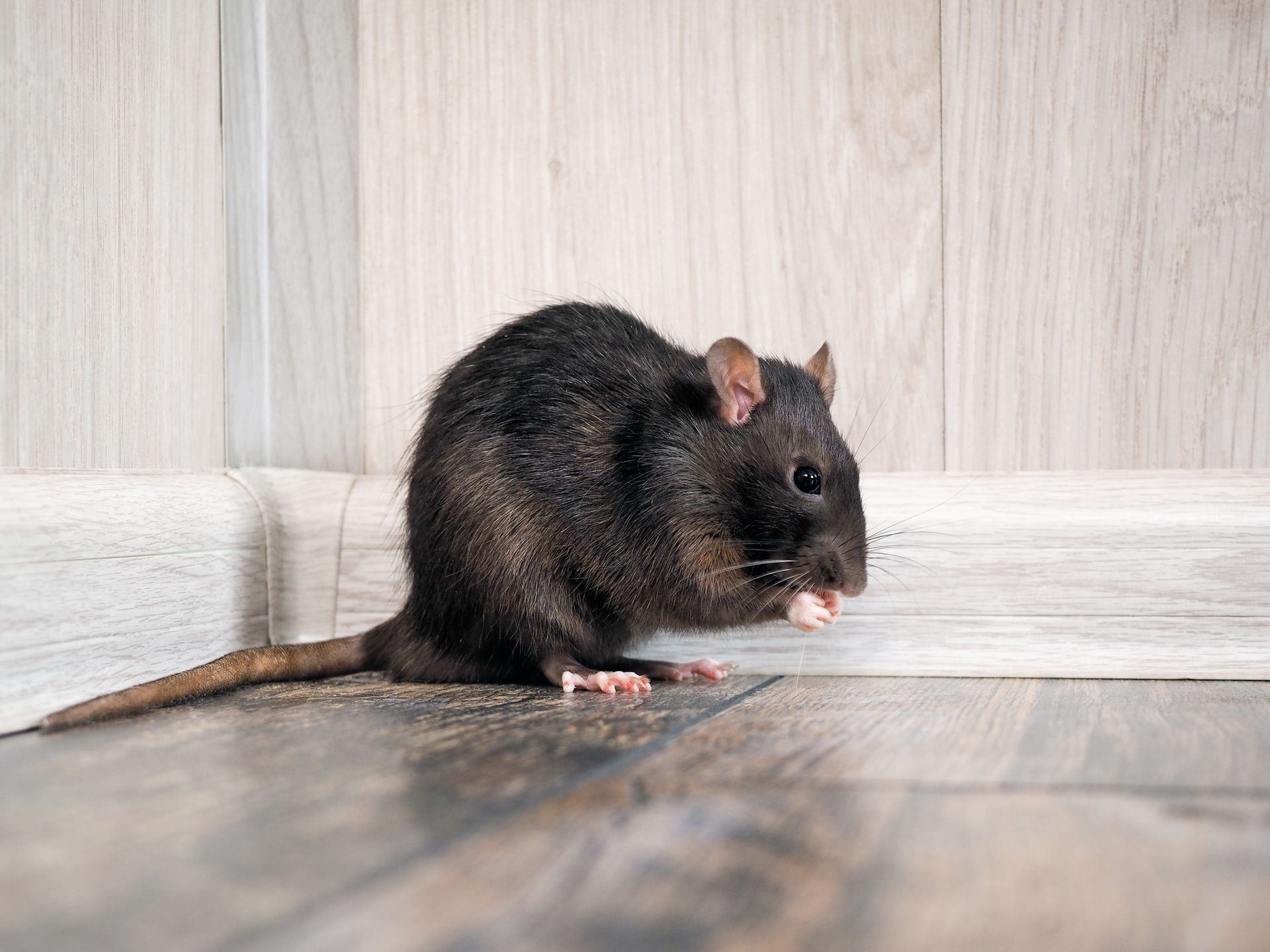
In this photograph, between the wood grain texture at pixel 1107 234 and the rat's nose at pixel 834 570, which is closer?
the rat's nose at pixel 834 570

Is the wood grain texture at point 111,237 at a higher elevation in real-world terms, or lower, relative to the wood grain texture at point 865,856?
higher

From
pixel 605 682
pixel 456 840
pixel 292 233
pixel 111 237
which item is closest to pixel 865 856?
pixel 456 840

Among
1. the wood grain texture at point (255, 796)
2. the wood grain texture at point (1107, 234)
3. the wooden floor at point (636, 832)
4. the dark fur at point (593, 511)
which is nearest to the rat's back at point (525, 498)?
the dark fur at point (593, 511)

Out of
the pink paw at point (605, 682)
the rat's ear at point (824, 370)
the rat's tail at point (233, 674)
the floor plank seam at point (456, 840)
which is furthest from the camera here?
the rat's ear at point (824, 370)

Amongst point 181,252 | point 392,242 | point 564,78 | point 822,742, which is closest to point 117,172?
point 181,252

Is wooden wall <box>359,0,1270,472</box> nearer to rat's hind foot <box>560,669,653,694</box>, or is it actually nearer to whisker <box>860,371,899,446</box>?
whisker <box>860,371,899,446</box>

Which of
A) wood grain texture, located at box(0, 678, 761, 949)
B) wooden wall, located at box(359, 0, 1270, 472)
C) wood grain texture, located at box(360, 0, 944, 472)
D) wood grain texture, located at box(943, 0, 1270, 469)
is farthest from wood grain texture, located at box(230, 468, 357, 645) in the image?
wood grain texture, located at box(943, 0, 1270, 469)

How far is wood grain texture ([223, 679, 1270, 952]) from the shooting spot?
746mm

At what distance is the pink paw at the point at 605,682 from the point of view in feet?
6.25

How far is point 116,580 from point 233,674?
0.24 m

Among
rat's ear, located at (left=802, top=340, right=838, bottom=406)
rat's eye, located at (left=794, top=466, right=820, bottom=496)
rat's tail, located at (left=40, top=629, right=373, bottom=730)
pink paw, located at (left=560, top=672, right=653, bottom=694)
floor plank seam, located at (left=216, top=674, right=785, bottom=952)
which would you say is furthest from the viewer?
rat's ear, located at (left=802, top=340, right=838, bottom=406)

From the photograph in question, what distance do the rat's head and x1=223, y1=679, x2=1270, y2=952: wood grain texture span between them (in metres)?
0.56

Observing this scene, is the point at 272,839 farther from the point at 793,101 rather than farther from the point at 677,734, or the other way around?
the point at 793,101

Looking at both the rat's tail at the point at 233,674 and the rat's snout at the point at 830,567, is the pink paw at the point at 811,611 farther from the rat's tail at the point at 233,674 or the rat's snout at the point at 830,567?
the rat's tail at the point at 233,674
